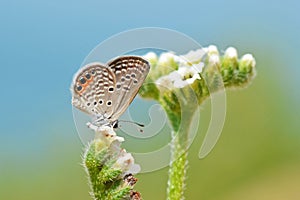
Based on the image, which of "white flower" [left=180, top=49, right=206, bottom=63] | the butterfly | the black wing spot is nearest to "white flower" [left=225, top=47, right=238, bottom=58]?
"white flower" [left=180, top=49, right=206, bottom=63]

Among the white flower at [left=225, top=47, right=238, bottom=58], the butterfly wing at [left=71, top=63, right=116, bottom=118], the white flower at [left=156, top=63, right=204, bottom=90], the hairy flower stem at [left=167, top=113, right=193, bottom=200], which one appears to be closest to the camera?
the butterfly wing at [left=71, top=63, right=116, bottom=118]

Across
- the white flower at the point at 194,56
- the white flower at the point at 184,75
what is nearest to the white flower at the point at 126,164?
the white flower at the point at 184,75

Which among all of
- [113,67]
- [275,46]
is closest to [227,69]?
[113,67]

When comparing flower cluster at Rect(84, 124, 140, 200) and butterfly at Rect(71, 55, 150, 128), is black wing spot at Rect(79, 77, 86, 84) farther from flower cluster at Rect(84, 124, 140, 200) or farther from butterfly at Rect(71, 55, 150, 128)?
flower cluster at Rect(84, 124, 140, 200)

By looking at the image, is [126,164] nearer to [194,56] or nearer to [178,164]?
[178,164]

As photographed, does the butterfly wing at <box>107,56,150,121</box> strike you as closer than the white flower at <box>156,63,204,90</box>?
Yes

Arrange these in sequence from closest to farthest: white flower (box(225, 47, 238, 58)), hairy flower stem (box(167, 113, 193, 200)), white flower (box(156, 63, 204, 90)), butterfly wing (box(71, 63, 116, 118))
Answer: butterfly wing (box(71, 63, 116, 118)), hairy flower stem (box(167, 113, 193, 200)), white flower (box(156, 63, 204, 90)), white flower (box(225, 47, 238, 58))

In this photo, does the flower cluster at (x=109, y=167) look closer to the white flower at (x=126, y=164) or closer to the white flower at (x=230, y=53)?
the white flower at (x=126, y=164)
